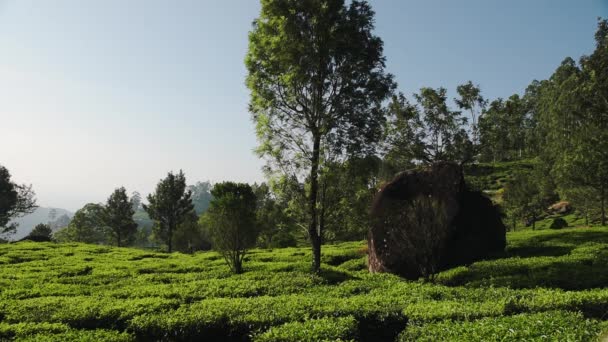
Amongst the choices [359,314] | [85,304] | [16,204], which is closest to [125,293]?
[85,304]

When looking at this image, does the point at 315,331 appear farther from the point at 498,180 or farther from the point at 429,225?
the point at 498,180

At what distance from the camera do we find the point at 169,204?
5988cm

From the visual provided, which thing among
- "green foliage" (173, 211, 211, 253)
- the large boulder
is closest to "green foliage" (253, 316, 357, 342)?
the large boulder

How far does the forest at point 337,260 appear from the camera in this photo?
1019 centimetres

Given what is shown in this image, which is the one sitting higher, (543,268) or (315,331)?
(543,268)

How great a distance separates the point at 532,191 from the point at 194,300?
189ft

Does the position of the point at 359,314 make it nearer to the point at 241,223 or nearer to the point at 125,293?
the point at 125,293

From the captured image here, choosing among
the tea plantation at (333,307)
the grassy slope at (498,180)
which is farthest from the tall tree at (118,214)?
the grassy slope at (498,180)

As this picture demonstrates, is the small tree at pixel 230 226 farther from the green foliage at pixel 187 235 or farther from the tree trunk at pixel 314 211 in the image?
the green foliage at pixel 187 235

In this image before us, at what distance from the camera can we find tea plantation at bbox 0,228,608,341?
8.82 metres

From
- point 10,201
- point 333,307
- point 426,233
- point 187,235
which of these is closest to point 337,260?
point 426,233

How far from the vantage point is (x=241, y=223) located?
21.3 metres

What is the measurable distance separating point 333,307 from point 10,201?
74.1 m

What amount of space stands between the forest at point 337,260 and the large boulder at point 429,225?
15 centimetres
